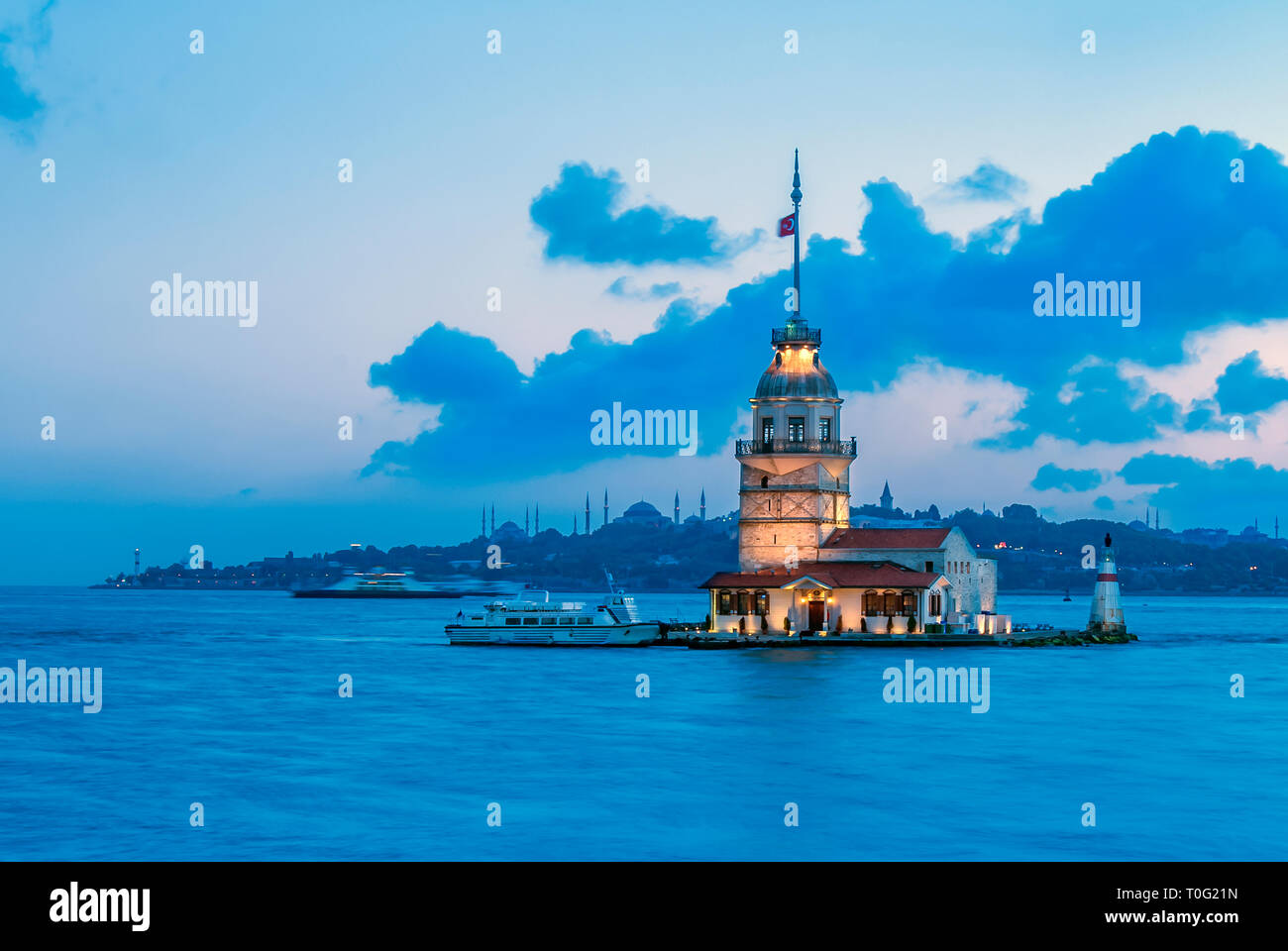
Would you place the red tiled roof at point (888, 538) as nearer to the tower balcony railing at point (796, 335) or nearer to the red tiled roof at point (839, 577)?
the red tiled roof at point (839, 577)

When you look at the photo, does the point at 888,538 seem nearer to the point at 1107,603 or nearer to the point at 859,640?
the point at 859,640

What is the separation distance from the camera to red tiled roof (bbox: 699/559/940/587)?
267ft

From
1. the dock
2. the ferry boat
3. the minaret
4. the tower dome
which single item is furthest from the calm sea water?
the tower dome

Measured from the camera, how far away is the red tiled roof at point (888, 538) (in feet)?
275

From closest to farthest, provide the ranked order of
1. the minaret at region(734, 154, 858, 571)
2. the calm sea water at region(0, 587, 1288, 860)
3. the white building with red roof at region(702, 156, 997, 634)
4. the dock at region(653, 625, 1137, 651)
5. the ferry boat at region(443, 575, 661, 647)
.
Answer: the calm sea water at region(0, 587, 1288, 860), the dock at region(653, 625, 1137, 651), the white building with red roof at region(702, 156, 997, 634), the minaret at region(734, 154, 858, 571), the ferry boat at region(443, 575, 661, 647)

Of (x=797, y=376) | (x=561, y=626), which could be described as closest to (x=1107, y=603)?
(x=797, y=376)

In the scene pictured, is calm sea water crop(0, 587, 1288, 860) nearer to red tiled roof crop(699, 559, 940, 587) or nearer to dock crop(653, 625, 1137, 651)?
dock crop(653, 625, 1137, 651)

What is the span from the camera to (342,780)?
127 feet

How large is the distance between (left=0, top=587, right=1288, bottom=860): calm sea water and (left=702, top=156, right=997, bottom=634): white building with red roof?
4.54 metres

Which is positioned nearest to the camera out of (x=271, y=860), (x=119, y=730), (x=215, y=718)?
(x=271, y=860)

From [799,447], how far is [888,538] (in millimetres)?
7428
